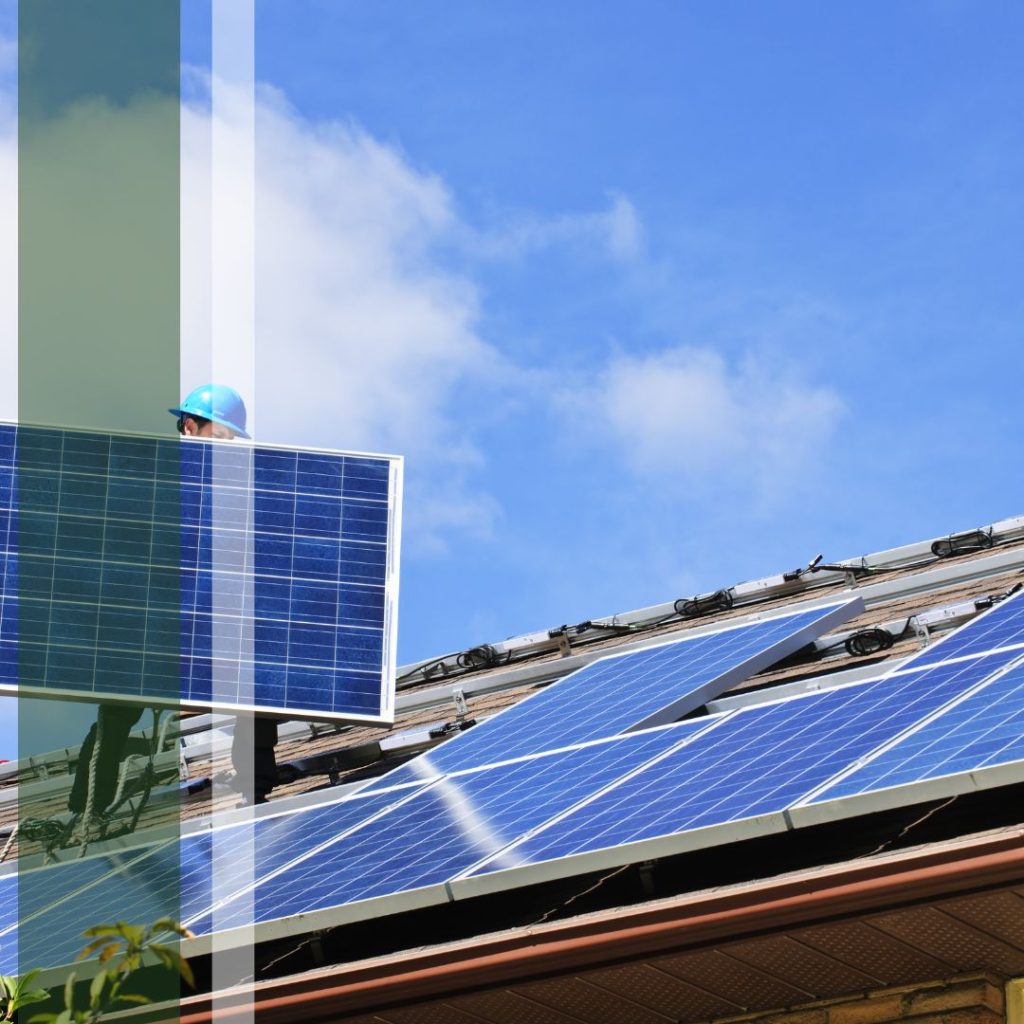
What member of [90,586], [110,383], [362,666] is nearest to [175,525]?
[90,586]

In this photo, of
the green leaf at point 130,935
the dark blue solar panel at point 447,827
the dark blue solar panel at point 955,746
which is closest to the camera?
the green leaf at point 130,935

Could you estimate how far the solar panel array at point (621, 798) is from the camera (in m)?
6.99

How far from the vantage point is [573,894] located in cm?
758

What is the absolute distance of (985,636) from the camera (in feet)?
29.3

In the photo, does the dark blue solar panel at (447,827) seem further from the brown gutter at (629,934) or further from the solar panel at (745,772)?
the brown gutter at (629,934)

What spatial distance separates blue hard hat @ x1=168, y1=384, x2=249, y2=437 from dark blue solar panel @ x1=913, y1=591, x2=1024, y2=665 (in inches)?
225

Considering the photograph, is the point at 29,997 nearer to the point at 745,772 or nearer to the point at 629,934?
the point at 629,934

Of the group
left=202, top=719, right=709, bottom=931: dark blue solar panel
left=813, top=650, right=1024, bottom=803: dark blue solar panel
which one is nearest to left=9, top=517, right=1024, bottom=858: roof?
left=202, top=719, right=709, bottom=931: dark blue solar panel

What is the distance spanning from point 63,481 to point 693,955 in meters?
6.49

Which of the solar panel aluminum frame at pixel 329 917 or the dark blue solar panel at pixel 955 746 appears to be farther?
the solar panel aluminum frame at pixel 329 917

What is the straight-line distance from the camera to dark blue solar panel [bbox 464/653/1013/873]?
716cm

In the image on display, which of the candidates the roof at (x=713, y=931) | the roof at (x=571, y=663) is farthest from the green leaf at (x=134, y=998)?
the roof at (x=571, y=663)

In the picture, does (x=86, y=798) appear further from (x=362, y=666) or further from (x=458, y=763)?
(x=458, y=763)

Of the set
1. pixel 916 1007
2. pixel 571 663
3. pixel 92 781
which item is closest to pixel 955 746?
pixel 916 1007
